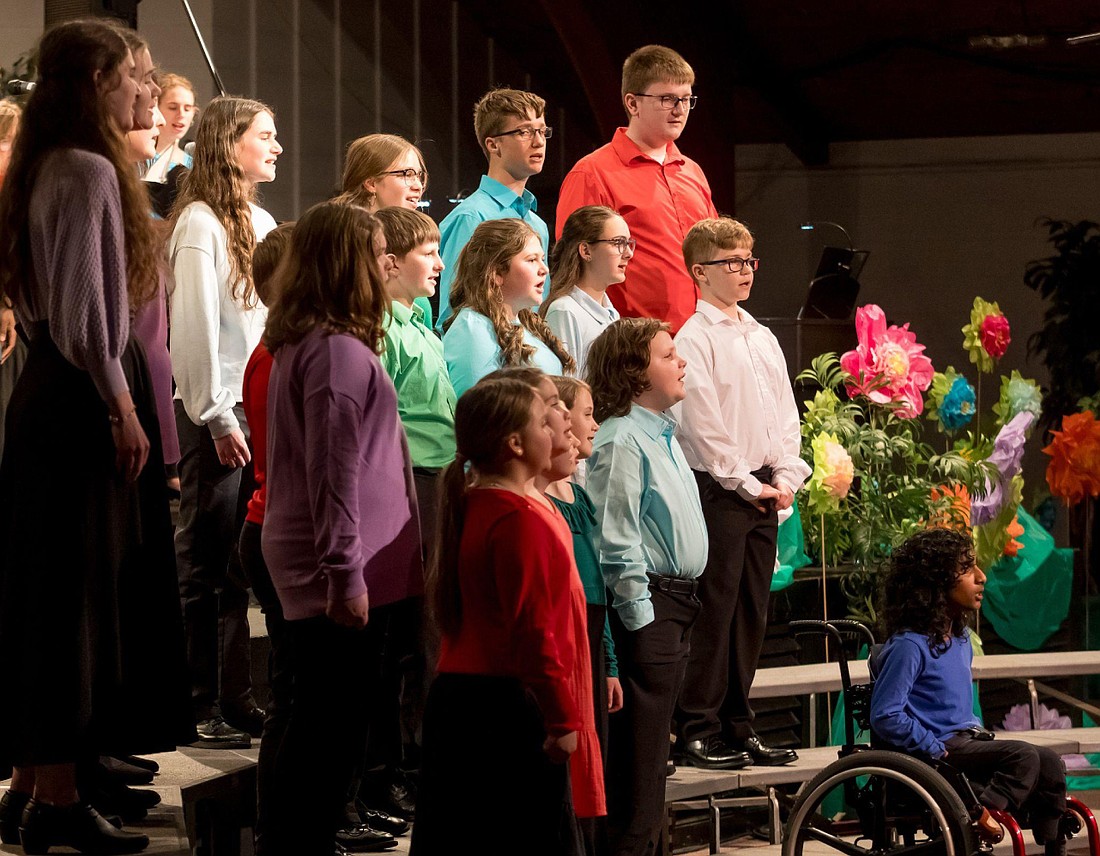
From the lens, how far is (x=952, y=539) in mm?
3871

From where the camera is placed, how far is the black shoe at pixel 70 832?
2.37 meters

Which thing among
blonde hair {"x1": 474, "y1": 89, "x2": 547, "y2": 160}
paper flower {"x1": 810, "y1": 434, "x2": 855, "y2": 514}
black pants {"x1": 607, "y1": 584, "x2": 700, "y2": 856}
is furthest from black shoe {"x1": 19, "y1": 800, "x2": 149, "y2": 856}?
paper flower {"x1": 810, "y1": 434, "x2": 855, "y2": 514}

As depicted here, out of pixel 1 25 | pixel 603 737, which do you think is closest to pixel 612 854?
pixel 603 737

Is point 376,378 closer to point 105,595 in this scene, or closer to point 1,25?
point 105,595

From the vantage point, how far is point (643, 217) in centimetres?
406

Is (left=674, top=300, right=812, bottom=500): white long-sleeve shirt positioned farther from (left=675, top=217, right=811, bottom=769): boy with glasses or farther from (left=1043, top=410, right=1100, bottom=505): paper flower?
(left=1043, top=410, right=1100, bottom=505): paper flower

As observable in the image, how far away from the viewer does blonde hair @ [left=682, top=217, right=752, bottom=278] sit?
381 centimetres

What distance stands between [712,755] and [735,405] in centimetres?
87

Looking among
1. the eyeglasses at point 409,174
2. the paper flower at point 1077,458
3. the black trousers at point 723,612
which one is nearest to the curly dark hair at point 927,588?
the black trousers at point 723,612

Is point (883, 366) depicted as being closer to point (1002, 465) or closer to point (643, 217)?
point (1002, 465)

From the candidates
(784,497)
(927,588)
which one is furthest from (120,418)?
(927,588)

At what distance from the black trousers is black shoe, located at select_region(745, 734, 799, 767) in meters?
0.04

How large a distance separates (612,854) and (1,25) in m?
4.81

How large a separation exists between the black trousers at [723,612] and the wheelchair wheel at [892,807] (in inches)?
14.2
